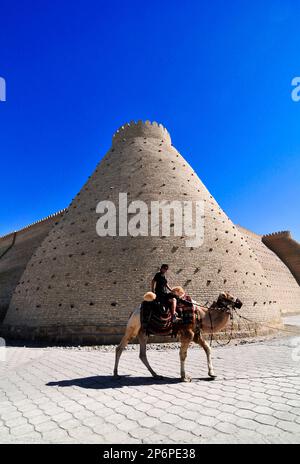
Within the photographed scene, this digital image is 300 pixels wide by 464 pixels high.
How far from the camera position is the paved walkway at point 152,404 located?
2.79 metres

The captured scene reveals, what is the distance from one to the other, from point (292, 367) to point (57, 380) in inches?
164

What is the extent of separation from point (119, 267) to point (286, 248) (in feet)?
80.2

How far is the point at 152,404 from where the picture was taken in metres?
3.69

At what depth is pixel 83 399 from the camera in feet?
13.1

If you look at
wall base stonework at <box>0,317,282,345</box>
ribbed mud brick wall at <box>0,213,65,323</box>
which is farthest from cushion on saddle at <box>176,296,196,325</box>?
ribbed mud brick wall at <box>0,213,65,323</box>

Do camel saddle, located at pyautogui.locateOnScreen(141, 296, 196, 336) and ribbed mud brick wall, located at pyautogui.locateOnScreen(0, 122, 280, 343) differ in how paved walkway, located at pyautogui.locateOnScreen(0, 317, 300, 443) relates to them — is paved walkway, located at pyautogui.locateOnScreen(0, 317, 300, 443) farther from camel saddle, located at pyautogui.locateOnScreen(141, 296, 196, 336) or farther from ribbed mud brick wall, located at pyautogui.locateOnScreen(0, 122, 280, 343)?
ribbed mud brick wall, located at pyautogui.locateOnScreen(0, 122, 280, 343)

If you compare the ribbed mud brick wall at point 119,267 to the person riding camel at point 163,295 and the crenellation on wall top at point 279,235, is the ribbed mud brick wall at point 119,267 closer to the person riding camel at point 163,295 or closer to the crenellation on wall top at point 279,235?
the person riding camel at point 163,295

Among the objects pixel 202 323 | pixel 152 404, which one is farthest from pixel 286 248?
pixel 152 404

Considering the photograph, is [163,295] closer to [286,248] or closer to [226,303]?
[226,303]

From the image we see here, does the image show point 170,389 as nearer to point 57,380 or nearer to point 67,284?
point 57,380

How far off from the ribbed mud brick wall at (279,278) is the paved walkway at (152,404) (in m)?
20.5

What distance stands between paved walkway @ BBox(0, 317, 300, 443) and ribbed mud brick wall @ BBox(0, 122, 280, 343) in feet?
15.2

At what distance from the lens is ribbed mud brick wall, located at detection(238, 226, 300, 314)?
83.2 ft
